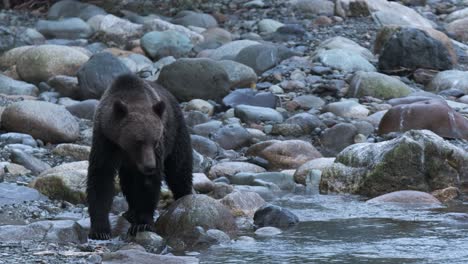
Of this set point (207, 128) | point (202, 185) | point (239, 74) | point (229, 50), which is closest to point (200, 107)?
point (207, 128)

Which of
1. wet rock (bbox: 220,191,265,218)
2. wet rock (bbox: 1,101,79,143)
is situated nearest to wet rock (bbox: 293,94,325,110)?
wet rock (bbox: 1,101,79,143)

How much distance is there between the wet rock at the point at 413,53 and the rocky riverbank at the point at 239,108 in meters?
0.03

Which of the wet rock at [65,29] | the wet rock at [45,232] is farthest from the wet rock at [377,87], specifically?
the wet rock at [45,232]

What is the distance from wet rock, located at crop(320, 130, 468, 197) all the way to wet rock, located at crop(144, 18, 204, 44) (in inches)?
385

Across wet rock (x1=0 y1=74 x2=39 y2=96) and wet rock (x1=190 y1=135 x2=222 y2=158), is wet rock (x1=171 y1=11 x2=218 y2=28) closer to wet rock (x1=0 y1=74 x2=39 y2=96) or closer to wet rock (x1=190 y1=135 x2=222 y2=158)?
wet rock (x1=0 y1=74 x2=39 y2=96)

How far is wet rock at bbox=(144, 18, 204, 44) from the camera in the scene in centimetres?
2116

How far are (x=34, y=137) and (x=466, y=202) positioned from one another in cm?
564

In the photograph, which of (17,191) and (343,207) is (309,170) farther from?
(17,191)

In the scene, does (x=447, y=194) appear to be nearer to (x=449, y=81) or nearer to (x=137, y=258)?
(x=137, y=258)

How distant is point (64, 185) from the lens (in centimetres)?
1007

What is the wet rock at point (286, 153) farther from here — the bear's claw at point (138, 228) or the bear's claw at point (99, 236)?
the bear's claw at point (99, 236)

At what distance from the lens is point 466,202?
1108 centimetres

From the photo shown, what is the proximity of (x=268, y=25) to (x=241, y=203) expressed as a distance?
1268 cm

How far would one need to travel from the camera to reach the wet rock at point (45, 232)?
26.7 feet
